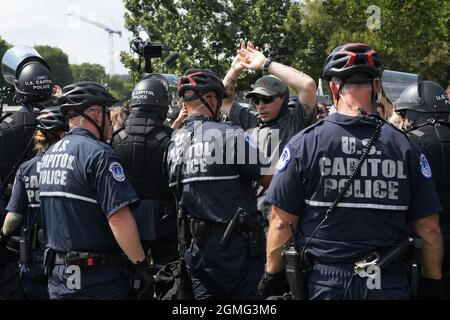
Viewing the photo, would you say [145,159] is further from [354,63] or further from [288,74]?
[354,63]

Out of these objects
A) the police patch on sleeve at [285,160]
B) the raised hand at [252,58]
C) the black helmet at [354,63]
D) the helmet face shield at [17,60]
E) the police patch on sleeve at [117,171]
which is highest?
the helmet face shield at [17,60]

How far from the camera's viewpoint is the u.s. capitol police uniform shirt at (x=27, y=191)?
482cm

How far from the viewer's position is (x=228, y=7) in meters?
28.7

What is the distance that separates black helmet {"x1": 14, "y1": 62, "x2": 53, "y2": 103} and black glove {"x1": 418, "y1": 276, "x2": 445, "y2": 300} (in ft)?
16.2

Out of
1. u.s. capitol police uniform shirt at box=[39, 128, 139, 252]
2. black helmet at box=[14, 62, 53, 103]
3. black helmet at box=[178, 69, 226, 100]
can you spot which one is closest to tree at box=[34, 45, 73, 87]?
black helmet at box=[14, 62, 53, 103]

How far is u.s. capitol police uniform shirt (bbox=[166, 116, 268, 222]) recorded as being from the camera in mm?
4383

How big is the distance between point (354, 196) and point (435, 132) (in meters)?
1.95

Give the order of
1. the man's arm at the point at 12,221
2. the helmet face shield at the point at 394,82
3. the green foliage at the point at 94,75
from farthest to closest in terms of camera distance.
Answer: the green foliage at the point at 94,75, the helmet face shield at the point at 394,82, the man's arm at the point at 12,221

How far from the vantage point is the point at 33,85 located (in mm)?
6863

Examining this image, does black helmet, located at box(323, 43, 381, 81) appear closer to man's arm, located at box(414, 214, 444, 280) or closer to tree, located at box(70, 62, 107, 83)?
man's arm, located at box(414, 214, 444, 280)

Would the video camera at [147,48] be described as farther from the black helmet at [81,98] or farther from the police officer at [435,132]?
the police officer at [435,132]

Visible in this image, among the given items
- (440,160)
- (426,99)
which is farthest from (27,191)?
(426,99)

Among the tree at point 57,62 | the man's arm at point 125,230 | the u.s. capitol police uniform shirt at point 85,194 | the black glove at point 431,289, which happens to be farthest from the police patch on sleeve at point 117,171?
the tree at point 57,62

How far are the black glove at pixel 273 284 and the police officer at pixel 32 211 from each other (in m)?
A: 2.12
